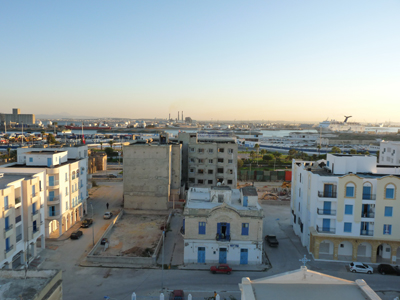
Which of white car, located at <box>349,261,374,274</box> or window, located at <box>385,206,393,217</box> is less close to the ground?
window, located at <box>385,206,393,217</box>

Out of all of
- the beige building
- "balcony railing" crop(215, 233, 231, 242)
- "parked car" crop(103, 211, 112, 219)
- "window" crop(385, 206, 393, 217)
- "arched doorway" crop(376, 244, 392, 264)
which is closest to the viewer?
the beige building

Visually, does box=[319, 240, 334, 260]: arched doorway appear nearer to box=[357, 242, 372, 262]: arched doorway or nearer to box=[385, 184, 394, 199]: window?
box=[357, 242, 372, 262]: arched doorway

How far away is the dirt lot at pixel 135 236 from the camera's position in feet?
85.7

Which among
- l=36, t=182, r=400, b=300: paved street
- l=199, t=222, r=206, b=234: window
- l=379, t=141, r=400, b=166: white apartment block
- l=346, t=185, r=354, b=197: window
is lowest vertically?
l=36, t=182, r=400, b=300: paved street

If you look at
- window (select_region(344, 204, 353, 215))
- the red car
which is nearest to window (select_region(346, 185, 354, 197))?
window (select_region(344, 204, 353, 215))

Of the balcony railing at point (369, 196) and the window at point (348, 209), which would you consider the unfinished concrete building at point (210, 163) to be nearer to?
the window at point (348, 209)

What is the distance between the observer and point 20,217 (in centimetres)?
2192

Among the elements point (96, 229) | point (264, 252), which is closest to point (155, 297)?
point (264, 252)

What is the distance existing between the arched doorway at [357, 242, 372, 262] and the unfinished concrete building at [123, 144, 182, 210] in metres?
21.3

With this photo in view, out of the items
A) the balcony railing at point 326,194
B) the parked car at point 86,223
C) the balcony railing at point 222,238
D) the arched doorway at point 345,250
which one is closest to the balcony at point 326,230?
the arched doorway at point 345,250

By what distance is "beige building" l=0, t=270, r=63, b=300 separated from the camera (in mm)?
10062

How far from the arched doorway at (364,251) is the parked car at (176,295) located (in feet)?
50.3

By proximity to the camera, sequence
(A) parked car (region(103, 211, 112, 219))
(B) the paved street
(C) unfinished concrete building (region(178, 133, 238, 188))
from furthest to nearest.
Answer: (C) unfinished concrete building (region(178, 133, 238, 188)), (A) parked car (region(103, 211, 112, 219)), (B) the paved street

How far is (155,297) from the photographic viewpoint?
19656 mm
